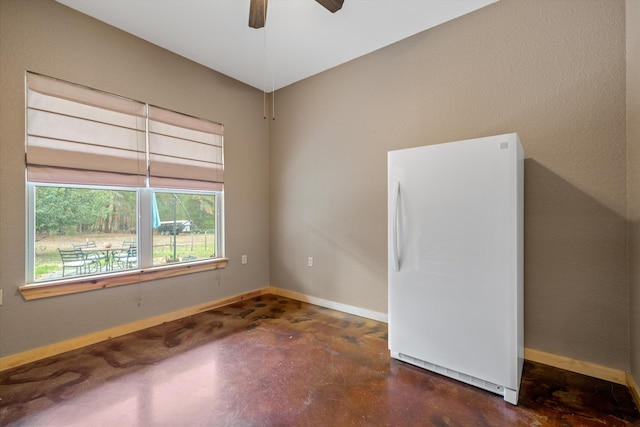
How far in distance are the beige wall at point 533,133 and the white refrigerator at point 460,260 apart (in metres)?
0.41

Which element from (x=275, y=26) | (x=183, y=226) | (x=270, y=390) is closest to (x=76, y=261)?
(x=183, y=226)

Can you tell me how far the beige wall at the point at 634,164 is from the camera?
1.66 metres

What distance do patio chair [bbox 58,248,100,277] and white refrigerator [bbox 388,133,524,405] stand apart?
2552 millimetres

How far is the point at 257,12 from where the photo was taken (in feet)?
6.33

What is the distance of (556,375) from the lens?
194 centimetres

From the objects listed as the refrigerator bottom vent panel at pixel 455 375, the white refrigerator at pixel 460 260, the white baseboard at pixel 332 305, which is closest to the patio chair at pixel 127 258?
the white baseboard at pixel 332 305

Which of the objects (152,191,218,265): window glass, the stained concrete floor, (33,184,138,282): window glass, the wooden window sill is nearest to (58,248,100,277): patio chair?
(33,184,138,282): window glass

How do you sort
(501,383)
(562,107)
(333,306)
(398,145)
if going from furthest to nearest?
(333,306)
(398,145)
(562,107)
(501,383)

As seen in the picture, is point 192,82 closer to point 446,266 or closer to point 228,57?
point 228,57

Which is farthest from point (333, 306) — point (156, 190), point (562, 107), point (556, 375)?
point (562, 107)

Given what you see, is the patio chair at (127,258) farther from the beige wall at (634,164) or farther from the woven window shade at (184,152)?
the beige wall at (634,164)

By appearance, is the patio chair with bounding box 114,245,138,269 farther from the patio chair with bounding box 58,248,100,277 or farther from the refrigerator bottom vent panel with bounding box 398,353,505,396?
the refrigerator bottom vent panel with bounding box 398,353,505,396

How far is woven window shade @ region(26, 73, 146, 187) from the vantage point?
2.19m

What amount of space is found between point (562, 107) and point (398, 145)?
1.23 meters
